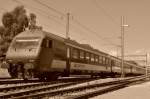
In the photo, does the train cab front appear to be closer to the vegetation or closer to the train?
the train

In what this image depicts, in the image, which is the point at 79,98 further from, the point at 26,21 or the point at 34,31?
the point at 26,21

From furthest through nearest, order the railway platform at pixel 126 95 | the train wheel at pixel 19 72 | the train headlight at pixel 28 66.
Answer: the train wheel at pixel 19 72, the train headlight at pixel 28 66, the railway platform at pixel 126 95

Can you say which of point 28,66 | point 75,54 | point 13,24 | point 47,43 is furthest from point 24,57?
point 13,24

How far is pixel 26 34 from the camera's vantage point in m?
22.3

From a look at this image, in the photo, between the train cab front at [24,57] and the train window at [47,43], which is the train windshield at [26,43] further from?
the train window at [47,43]

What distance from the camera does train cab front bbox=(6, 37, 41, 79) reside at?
19989mm

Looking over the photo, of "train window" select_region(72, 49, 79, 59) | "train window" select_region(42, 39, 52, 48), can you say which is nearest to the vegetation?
"train window" select_region(72, 49, 79, 59)

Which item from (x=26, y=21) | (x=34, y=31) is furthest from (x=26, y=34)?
(x=26, y=21)

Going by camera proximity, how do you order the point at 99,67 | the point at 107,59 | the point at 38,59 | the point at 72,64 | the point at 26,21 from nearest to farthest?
1. the point at 38,59
2. the point at 72,64
3. the point at 99,67
4. the point at 107,59
5. the point at 26,21

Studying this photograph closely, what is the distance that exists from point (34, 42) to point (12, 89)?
237 inches

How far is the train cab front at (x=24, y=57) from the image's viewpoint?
787 inches

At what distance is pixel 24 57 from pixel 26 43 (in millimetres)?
1345

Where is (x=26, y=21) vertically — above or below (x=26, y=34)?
above

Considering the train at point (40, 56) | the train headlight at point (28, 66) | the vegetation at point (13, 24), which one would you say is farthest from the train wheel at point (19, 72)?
the vegetation at point (13, 24)
